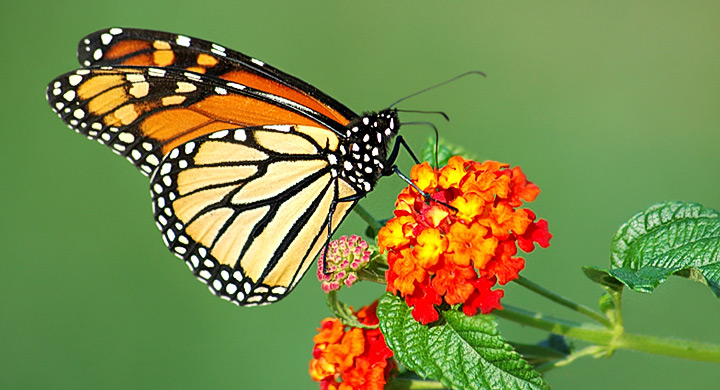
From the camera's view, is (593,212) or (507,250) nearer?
(507,250)

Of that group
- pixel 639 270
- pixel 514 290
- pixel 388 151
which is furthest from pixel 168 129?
pixel 514 290

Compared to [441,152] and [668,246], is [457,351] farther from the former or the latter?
[441,152]

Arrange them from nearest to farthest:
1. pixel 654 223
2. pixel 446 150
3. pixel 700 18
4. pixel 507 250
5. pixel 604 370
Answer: pixel 507 250 < pixel 654 223 < pixel 446 150 < pixel 604 370 < pixel 700 18

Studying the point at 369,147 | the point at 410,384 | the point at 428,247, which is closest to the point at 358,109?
the point at 369,147

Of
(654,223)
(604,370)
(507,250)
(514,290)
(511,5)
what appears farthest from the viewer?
(511,5)

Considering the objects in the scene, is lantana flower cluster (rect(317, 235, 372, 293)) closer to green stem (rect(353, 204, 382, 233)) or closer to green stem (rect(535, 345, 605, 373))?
green stem (rect(353, 204, 382, 233))

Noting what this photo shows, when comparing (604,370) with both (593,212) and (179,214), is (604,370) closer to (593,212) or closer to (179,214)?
(593,212)
